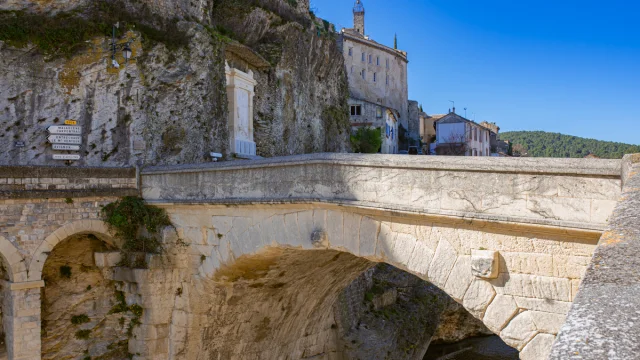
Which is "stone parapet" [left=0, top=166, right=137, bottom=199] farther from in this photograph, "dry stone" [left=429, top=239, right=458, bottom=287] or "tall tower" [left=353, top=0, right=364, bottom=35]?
"tall tower" [left=353, top=0, right=364, bottom=35]

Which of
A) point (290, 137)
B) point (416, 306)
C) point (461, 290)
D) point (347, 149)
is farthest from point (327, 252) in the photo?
point (347, 149)

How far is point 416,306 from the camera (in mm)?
18703

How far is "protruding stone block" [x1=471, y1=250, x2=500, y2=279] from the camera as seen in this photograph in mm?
5938

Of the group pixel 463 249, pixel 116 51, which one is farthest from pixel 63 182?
pixel 463 249

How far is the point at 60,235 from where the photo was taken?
9.84m

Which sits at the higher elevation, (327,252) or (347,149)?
(347,149)

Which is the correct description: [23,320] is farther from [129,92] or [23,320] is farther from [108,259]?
[129,92]

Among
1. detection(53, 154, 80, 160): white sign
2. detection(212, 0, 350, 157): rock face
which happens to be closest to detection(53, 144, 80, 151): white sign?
detection(53, 154, 80, 160): white sign

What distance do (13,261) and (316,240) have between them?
5.19 meters

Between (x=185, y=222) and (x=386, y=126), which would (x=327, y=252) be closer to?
(x=185, y=222)

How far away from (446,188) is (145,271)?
6.20 meters

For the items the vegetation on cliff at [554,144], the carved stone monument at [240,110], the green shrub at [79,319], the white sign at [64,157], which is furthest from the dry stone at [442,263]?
the vegetation on cliff at [554,144]

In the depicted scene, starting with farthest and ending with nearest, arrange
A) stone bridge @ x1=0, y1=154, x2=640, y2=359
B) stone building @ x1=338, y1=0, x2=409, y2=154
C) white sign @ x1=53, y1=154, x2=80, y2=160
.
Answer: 1. stone building @ x1=338, y1=0, x2=409, y2=154
2. white sign @ x1=53, y1=154, x2=80, y2=160
3. stone bridge @ x1=0, y1=154, x2=640, y2=359

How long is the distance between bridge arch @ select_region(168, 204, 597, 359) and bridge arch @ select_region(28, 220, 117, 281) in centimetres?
325
